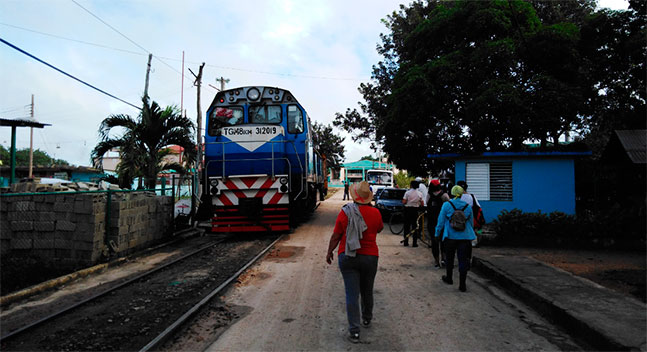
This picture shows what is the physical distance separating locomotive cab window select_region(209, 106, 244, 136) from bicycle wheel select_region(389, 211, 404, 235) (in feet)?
20.7

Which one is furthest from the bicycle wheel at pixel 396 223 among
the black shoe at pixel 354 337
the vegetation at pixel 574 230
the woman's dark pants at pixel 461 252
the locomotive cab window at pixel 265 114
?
the black shoe at pixel 354 337

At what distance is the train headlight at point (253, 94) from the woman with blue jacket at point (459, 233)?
23.0ft

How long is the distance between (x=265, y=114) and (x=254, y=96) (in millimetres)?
609

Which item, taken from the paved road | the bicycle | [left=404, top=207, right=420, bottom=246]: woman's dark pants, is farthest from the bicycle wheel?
the paved road

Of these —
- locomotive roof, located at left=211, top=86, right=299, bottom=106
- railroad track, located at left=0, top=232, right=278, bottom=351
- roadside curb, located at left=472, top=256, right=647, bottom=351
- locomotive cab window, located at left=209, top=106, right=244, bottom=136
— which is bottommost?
railroad track, located at left=0, top=232, right=278, bottom=351

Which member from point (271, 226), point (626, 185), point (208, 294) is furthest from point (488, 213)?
point (208, 294)

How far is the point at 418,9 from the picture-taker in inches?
791

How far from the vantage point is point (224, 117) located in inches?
451

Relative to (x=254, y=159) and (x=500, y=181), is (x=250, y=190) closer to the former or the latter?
(x=254, y=159)

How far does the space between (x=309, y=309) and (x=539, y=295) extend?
318 centimetres

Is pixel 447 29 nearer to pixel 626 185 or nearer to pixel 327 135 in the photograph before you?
pixel 626 185

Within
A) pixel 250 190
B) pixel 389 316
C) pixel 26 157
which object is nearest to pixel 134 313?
pixel 389 316

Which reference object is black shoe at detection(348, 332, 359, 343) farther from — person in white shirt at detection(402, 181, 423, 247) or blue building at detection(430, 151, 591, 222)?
blue building at detection(430, 151, 591, 222)

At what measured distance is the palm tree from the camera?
11848mm
